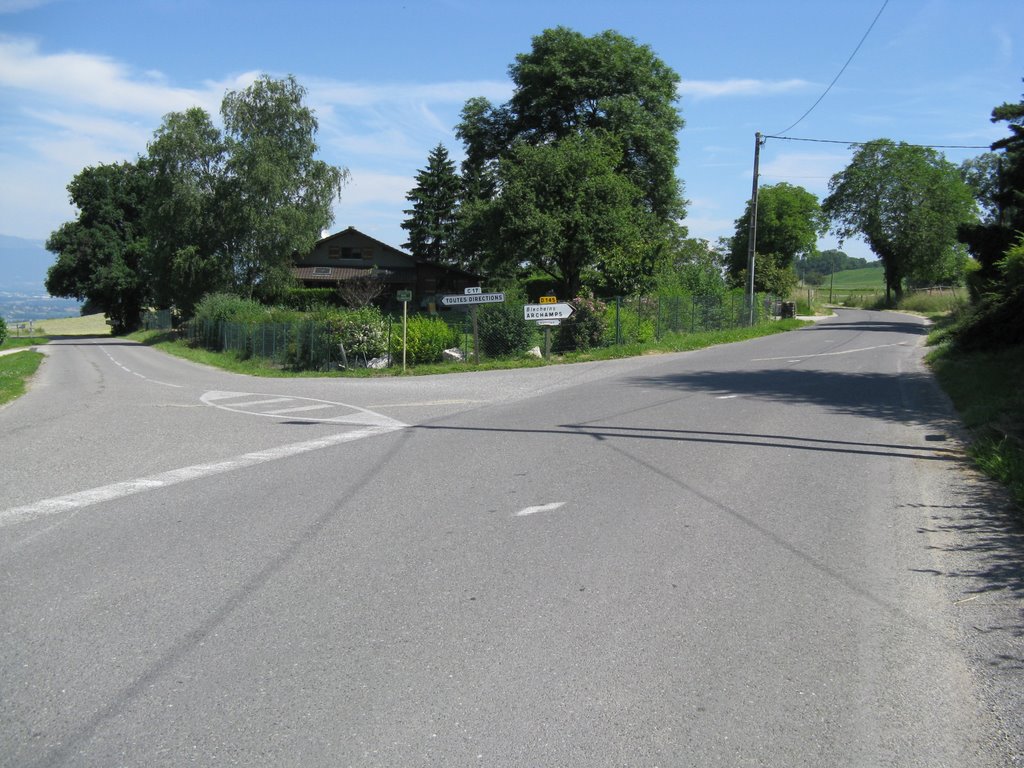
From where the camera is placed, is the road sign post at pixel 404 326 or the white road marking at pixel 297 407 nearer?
the white road marking at pixel 297 407

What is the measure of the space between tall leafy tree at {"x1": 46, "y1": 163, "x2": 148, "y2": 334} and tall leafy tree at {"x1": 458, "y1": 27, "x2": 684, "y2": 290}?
1502 inches

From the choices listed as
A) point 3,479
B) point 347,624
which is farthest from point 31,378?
point 347,624

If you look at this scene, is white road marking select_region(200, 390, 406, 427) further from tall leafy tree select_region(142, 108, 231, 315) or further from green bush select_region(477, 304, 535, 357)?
tall leafy tree select_region(142, 108, 231, 315)

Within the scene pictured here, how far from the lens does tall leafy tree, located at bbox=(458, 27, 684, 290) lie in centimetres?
3462

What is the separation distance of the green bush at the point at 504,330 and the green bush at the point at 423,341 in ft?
4.03

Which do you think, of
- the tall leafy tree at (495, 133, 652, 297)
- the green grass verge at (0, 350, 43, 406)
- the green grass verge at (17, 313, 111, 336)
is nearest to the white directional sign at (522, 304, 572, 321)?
the tall leafy tree at (495, 133, 652, 297)

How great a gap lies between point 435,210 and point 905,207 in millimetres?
47733

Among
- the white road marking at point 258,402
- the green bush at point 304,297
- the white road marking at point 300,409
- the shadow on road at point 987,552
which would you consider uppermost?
the green bush at point 304,297

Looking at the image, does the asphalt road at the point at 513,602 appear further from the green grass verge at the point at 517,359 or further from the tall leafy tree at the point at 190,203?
the tall leafy tree at the point at 190,203

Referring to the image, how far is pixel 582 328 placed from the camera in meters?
27.0

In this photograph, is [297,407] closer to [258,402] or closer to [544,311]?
[258,402]

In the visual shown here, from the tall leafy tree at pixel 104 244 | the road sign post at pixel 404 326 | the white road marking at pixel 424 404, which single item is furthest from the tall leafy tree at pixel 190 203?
the white road marking at pixel 424 404

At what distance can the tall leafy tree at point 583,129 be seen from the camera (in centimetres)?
3462

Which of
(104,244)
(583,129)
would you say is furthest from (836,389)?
(104,244)
